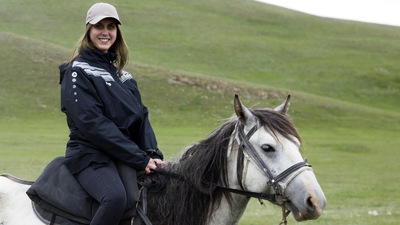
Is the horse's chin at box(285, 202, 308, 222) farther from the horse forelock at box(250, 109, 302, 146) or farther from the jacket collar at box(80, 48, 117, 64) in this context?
the jacket collar at box(80, 48, 117, 64)

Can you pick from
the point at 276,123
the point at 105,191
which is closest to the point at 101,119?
the point at 105,191

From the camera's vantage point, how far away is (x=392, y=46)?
79.1 metres

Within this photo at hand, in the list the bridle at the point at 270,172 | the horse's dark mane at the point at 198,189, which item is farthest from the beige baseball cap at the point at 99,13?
the bridle at the point at 270,172

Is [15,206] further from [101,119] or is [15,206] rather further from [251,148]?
[251,148]

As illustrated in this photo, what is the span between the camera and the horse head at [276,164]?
15.5 feet

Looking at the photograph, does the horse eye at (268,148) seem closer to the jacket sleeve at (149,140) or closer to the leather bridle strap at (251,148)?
the leather bridle strap at (251,148)

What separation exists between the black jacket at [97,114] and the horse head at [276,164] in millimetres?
885

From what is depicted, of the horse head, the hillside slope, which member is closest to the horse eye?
the horse head

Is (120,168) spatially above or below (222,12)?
above

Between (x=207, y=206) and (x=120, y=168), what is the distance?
792 millimetres

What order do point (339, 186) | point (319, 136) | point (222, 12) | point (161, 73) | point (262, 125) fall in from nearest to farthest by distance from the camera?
point (262, 125)
point (339, 186)
point (319, 136)
point (161, 73)
point (222, 12)

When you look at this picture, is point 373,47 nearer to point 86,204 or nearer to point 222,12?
point 222,12

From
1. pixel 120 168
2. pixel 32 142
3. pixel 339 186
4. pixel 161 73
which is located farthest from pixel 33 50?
pixel 120 168

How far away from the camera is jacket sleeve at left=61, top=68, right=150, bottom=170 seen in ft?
16.9
